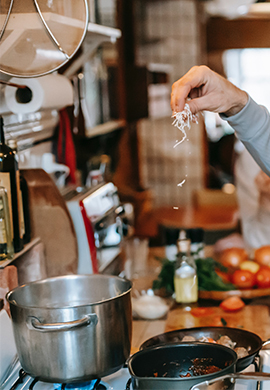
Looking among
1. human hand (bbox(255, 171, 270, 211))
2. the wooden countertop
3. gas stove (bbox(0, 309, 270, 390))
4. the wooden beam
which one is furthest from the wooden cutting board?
the wooden beam

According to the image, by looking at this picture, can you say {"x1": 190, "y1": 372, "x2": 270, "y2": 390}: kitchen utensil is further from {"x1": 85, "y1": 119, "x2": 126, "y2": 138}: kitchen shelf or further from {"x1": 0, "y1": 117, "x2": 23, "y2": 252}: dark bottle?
{"x1": 85, "y1": 119, "x2": 126, "y2": 138}: kitchen shelf

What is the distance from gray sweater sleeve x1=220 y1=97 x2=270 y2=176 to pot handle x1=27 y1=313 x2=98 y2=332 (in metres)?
0.66

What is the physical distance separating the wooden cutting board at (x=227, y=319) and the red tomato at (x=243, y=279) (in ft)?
0.50

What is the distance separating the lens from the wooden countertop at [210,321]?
1.37m

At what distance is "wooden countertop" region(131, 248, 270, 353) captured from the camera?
1373 mm

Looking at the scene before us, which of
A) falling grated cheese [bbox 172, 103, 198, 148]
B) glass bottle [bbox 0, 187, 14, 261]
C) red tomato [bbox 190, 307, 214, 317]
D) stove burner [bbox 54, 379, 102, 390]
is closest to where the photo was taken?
stove burner [bbox 54, 379, 102, 390]

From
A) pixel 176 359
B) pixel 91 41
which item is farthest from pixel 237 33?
pixel 176 359

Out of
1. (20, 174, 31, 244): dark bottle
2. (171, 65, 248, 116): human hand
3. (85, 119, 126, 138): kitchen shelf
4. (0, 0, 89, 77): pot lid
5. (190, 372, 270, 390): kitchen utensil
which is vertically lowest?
(190, 372, 270, 390): kitchen utensil

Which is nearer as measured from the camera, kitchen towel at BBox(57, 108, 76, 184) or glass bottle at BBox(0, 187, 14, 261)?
glass bottle at BBox(0, 187, 14, 261)

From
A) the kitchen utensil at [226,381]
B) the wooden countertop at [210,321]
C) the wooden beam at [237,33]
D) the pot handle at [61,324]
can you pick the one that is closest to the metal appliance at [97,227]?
the wooden countertop at [210,321]

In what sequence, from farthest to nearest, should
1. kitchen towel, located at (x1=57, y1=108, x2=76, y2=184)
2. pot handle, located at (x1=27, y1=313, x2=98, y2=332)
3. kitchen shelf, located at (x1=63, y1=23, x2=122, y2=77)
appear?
kitchen towel, located at (x1=57, y1=108, x2=76, y2=184), kitchen shelf, located at (x1=63, y1=23, x2=122, y2=77), pot handle, located at (x1=27, y1=313, x2=98, y2=332)

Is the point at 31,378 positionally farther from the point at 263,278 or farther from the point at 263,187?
the point at 263,187

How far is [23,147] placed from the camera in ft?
5.90

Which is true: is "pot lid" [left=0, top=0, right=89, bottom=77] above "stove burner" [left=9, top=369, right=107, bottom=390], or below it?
above
